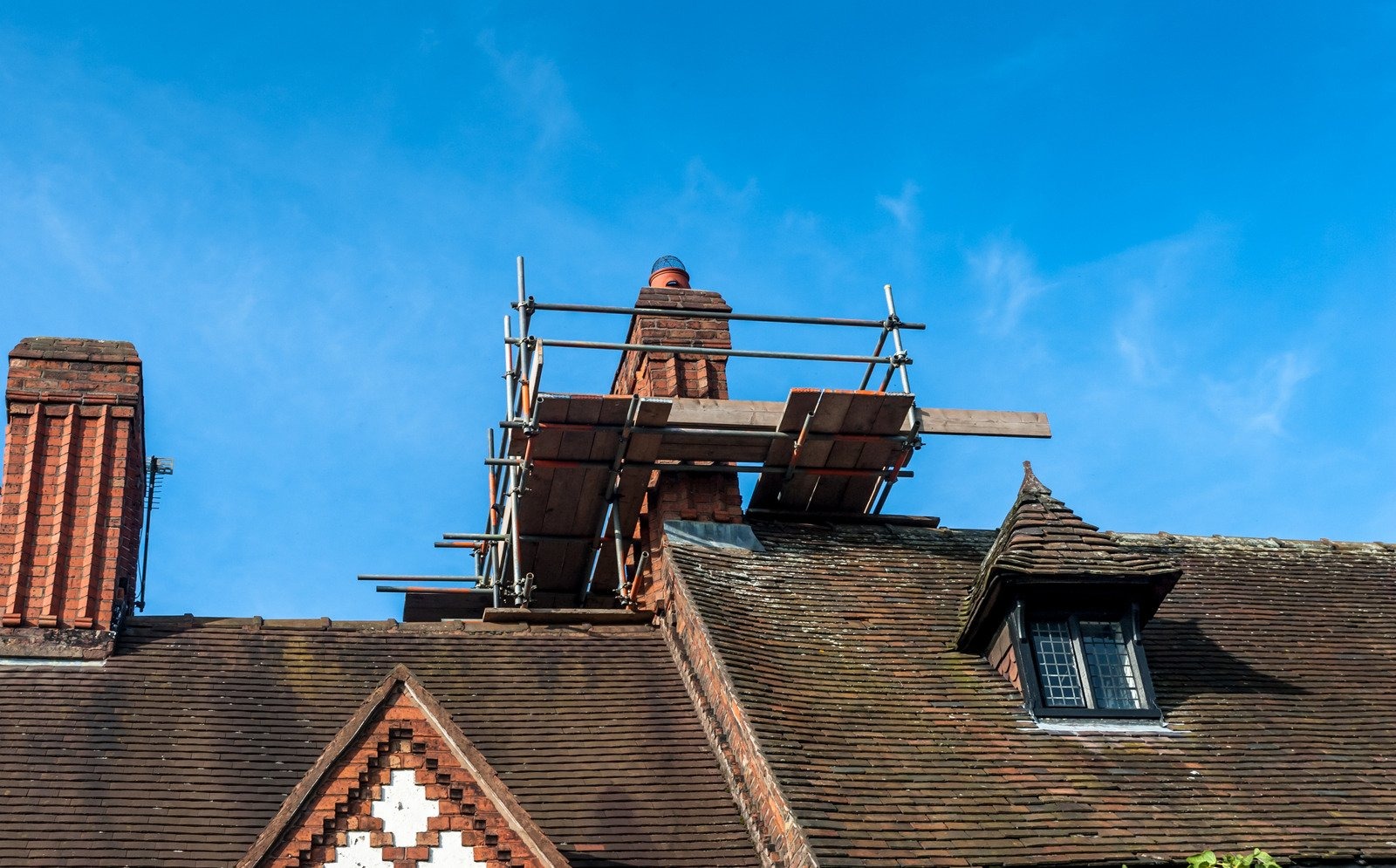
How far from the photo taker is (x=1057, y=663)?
53.4ft

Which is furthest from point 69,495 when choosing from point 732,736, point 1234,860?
point 1234,860

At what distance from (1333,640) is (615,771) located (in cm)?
872

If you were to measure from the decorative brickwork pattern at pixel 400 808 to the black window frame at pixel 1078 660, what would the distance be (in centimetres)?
589

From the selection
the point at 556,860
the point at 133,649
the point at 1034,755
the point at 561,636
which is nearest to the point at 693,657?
the point at 561,636

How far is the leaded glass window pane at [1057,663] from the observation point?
15.9m

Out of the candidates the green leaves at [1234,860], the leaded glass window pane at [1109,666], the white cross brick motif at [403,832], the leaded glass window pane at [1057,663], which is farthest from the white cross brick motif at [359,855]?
the leaded glass window pane at [1109,666]

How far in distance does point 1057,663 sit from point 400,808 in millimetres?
7288

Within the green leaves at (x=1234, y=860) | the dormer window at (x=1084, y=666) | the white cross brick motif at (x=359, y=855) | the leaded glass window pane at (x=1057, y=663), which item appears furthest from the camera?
the leaded glass window pane at (x=1057, y=663)

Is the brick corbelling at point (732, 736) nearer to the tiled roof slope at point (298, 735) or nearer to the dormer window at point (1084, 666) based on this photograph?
the tiled roof slope at point (298, 735)

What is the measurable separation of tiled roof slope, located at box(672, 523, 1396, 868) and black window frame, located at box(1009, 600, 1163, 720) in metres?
0.23

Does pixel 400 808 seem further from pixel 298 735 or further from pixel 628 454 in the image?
pixel 628 454

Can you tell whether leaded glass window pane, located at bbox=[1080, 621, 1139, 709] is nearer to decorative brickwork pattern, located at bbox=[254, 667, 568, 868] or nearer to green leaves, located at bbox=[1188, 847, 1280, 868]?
green leaves, located at bbox=[1188, 847, 1280, 868]

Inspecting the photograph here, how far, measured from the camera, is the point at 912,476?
66.1 ft

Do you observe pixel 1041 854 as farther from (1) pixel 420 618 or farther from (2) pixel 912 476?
(1) pixel 420 618
